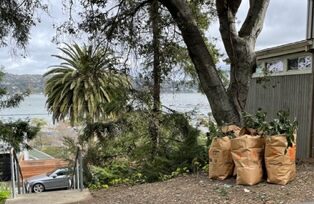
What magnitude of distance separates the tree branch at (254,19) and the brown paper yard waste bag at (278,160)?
329 cm

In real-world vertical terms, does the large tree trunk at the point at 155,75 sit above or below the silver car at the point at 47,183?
above

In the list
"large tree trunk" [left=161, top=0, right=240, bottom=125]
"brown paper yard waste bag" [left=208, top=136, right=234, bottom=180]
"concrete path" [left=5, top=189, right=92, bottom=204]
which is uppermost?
"large tree trunk" [left=161, top=0, right=240, bottom=125]

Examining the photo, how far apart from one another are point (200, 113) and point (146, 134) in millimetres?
1916

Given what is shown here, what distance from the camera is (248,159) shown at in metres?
6.60

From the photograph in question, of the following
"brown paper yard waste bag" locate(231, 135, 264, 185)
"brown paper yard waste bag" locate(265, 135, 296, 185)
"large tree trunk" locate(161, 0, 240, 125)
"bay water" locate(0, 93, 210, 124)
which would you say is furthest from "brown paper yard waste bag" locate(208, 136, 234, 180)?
"bay water" locate(0, 93, 210, 124)

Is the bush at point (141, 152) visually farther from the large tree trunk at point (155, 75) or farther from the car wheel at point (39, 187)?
the car wheel at point (39, 187)

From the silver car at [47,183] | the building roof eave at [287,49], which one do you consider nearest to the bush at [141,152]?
the building roof eave at [287,49]

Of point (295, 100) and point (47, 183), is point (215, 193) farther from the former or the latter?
point (47, 183)

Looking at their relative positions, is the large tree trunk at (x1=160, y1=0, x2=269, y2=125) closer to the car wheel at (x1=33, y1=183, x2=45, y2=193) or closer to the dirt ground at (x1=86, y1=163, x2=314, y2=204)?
the dirt ground at (x1=86, y1=163, x2=314, y2=204)

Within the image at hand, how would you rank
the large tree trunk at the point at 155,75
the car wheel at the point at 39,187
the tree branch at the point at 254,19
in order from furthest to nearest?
the car wheel at the point at 39,187 → the large tree trunk at the point at 155,75 → the tree branch at the point at 254,19

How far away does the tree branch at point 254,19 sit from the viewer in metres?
9.13

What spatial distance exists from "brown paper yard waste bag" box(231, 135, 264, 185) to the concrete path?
2583 millimetres

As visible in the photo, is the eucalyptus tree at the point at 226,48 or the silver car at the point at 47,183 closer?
the eucalyptus tree at the point at 226,48

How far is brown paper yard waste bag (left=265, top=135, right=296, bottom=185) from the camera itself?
21.1 ft
